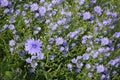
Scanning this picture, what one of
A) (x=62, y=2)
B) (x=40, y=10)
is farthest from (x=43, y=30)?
(x=62, y=2)

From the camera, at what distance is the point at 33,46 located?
9.30 ft

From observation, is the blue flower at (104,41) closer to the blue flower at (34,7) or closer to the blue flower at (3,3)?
the blue flower at (34,7)

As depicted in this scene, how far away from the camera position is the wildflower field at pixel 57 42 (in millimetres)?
2898

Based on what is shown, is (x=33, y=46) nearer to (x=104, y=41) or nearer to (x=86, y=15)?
(x=104, y=41)

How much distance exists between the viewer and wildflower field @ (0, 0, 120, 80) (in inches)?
114

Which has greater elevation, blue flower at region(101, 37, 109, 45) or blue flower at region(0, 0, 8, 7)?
blue flower at region(0, 0, 8, 7)

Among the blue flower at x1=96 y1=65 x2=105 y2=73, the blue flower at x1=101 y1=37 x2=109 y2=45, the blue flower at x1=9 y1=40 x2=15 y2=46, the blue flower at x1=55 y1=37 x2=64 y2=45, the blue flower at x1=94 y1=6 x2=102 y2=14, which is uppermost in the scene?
the blue flower at x1=94 y1=6 x2=102 y2=14

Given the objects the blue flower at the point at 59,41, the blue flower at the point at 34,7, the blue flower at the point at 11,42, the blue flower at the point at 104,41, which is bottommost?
the blue flower at the point at 11,42

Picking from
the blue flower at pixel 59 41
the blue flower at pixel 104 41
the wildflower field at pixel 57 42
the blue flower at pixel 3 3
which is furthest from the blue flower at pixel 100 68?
the blue flower at pixel 3 3

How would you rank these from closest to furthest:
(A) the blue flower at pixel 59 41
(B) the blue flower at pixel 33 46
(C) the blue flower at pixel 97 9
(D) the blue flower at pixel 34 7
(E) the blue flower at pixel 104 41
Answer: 1. (B) the blue flower at pixel 33 46
2. (A) the blue flower at pixel 59 41
3. (E) the blue flower at pixel 104 41
4. (D) the blue flower at pixel 34 7
5. (C) the blue flower at pixel 97 9

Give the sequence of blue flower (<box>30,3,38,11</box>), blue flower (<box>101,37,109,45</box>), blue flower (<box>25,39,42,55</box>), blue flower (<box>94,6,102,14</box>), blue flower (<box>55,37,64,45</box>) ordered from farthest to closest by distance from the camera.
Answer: blue flower (<box>94,6,102,14</box>), blue flower (<box>30,3,38,11</box>), blue flower (<box>101,37,109,45</box>), blue flower (<box>55,37,64,45</box>), blue flower (<box>25,39,42,55</box>)

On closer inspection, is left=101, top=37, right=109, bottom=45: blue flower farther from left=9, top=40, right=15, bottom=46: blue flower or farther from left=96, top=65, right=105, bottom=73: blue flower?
left=9, top=40, right=15, bottom=46: blue flower

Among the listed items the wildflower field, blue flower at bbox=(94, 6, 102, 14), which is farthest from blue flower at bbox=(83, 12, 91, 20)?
blue flower at bbox=(94, 6, 102, 14)

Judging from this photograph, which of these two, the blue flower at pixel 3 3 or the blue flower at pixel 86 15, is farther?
the blue flower at pixel 86 15
